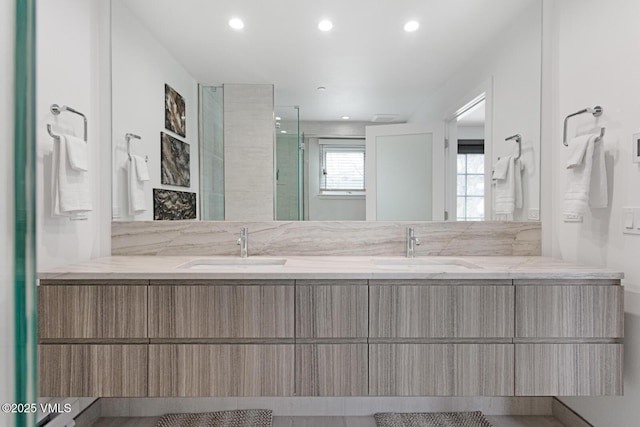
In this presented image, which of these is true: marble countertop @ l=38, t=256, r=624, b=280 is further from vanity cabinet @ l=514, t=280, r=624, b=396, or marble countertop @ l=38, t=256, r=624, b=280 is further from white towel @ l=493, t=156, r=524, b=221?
white towel @ l=493, t=156, r=524, b=221

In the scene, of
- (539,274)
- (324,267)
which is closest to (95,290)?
(324,267)

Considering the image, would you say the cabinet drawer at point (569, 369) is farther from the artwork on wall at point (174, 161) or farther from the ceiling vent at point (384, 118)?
the artwork on wall at point (174, 161)

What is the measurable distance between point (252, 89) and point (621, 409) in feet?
7.74

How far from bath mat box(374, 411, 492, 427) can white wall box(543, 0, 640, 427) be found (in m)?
0.50

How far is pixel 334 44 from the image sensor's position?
199 cm

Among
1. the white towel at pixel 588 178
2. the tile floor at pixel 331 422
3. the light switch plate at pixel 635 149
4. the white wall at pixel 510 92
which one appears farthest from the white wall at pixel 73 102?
the light switch plate at pixel 635 149

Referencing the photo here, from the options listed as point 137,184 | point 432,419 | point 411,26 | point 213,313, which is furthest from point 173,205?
point 432,419

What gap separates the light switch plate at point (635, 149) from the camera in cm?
145

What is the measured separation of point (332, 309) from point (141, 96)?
5.28 ft

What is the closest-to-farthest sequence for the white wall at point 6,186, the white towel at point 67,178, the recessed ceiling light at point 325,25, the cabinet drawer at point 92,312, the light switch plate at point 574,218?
the white wall at point 6,186 → the cabinet drawer at point 92,312 → the white towel at point 67,178 → the light switch plate at point 574,218 → the recessed ceiling light at point 325,25

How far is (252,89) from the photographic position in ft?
6.66

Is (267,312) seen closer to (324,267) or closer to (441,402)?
(324,267)

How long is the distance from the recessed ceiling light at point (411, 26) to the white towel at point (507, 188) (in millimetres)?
884

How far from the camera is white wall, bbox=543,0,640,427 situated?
1.49 meters
